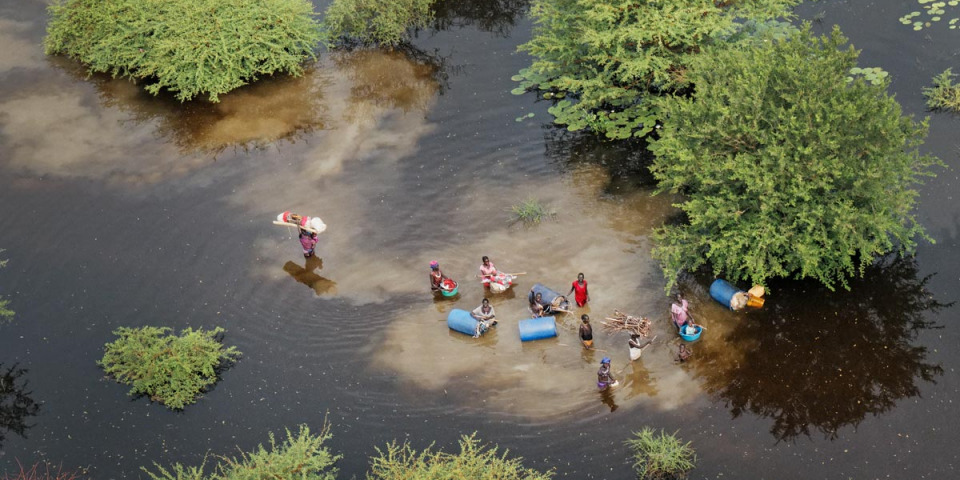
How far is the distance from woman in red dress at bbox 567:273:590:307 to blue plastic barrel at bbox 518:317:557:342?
37.0 inches

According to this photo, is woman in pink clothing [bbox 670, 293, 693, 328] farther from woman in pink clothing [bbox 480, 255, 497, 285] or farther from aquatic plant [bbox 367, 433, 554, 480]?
aquatic plant [bbox 367, 433, 554, 480]

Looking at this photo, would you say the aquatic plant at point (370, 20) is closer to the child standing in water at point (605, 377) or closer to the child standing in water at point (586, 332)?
the child standing in water at point (586, 332)

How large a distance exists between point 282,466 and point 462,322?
18.3 ft

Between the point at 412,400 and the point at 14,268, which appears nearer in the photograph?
the point at 412,400

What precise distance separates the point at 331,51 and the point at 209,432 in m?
15.4

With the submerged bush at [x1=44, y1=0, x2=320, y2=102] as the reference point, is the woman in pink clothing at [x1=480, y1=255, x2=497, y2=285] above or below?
below

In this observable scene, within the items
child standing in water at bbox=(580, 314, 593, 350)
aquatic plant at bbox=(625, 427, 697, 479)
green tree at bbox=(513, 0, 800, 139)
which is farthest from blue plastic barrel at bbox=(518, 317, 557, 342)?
green tree at bbox=(513, 0, 800, 139)

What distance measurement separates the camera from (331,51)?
3130 cm

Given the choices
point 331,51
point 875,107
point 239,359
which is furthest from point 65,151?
point 875,107

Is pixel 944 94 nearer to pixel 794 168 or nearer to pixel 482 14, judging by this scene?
pixel 794 168

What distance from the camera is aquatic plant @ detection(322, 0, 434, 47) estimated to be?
30.6 meters

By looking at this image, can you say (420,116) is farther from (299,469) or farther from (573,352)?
(299,469)

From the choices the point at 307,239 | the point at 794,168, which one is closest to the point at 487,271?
the point at 307,239

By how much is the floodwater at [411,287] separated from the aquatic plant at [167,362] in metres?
0.33
